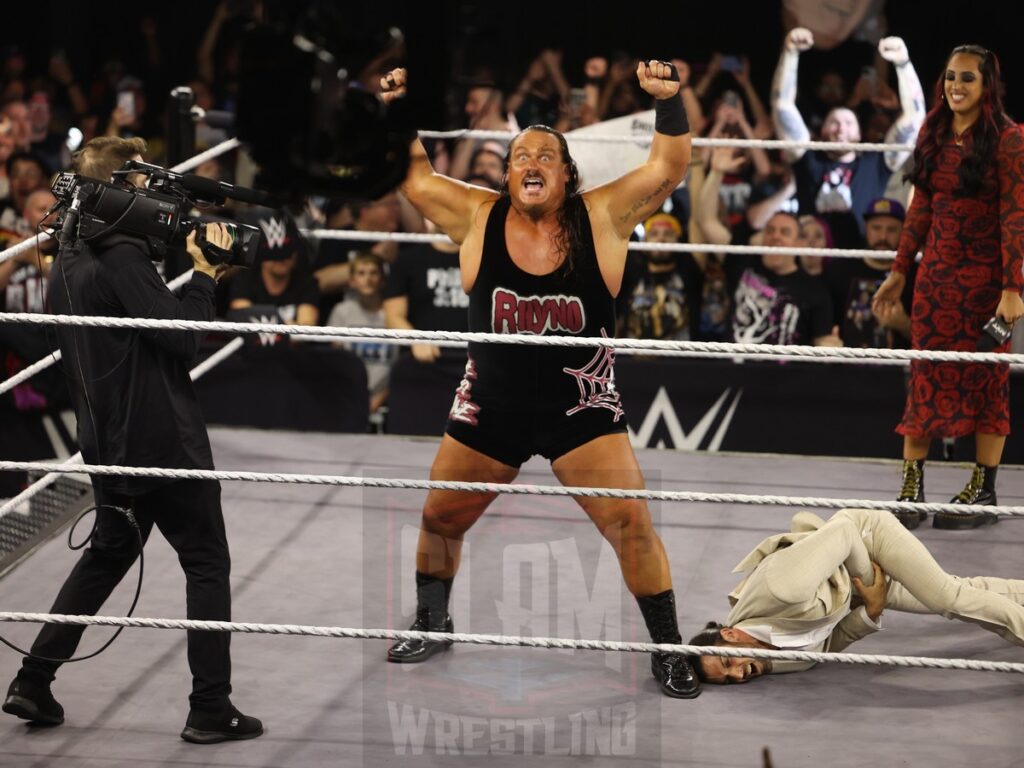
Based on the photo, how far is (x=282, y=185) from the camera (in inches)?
84.6

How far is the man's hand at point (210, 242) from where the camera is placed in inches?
102

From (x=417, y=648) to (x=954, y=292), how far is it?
1647mm

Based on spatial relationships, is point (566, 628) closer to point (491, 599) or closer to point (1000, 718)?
point (491, 599)

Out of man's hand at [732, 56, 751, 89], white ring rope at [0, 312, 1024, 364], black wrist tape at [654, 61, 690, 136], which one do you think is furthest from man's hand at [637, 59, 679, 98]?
man's hand at [732, 56, 751, 89]

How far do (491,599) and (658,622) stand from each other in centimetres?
49

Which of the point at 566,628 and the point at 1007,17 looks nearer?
the point at 566,628

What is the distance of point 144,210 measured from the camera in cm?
256

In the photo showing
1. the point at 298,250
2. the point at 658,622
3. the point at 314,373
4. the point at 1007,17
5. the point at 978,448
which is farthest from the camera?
the point at 1007,17

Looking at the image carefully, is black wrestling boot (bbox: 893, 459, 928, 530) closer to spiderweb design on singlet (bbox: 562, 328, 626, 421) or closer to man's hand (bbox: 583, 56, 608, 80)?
spiderweb design on singlet (bbox: 562, 328, 626, 421)

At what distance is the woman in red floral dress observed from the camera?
3.46 metres

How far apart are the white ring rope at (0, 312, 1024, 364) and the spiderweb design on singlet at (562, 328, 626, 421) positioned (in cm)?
56

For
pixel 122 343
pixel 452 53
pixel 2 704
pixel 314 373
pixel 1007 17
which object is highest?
pixel 1007 17

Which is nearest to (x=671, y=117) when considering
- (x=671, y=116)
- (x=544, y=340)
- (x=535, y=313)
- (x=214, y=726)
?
(x=671, y=116)

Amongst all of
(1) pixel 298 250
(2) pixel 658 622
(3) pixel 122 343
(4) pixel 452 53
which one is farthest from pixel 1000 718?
(1) pixel 298 250
